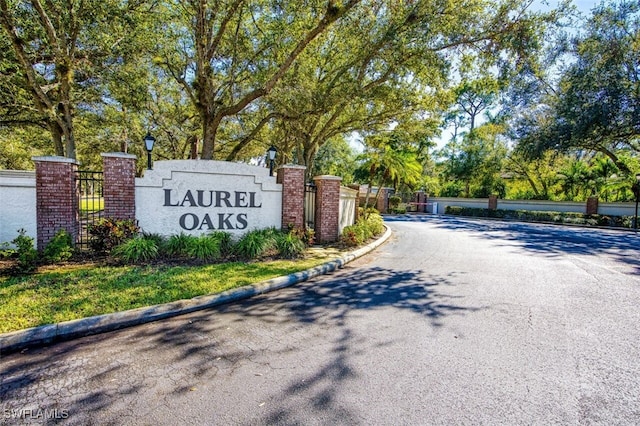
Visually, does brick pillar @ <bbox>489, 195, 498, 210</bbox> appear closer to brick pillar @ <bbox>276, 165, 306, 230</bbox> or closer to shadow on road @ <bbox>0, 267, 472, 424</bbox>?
brick pillar @ <bbox>276, 165, 306, 230</bbox>

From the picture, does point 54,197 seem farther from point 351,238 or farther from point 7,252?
point 351,238

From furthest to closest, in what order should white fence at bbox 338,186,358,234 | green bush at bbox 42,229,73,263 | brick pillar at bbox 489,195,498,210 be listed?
brick pillar at bbox 489,195,498,210, white fence at bbox 338,186,358,234, green bush at bbox 42,229,73,263


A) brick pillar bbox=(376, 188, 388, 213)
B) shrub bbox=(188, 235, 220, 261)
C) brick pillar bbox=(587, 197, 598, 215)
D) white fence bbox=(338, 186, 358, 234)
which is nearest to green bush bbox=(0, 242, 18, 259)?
shrub bbox=(188, 235, 220, 261)

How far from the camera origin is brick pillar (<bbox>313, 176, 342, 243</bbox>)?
10789 mm

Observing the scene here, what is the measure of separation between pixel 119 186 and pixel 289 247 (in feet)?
14.2

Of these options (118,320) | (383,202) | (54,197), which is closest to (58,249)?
(54,197)

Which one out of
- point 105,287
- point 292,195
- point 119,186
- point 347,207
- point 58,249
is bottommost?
point 105,287

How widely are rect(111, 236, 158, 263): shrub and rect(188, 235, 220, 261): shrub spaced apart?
80cm

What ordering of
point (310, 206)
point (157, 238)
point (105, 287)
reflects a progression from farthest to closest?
point (310, 206) < point (157, 238) < point (105, 287)

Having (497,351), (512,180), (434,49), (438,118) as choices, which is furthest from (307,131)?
(512,180)

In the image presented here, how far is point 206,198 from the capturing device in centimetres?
912

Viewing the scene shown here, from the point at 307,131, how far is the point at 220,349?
1413 centimetres

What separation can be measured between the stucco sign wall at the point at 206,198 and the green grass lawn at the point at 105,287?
205 centimetres

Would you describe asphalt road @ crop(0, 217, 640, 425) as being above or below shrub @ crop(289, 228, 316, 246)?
below
